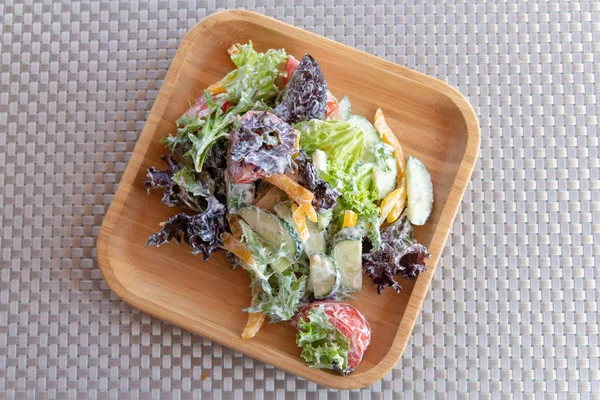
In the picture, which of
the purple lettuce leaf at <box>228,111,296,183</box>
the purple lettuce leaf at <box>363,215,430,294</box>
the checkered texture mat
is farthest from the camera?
the checkered texture mat

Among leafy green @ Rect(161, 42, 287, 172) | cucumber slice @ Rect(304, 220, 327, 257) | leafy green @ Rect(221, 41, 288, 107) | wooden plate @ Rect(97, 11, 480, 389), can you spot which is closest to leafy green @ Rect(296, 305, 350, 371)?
wooden plate @ Rect(97, 11, 480, 389)

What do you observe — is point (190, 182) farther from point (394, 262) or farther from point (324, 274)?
point (394, 262)

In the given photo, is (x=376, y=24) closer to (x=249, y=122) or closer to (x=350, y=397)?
(x=249, y=122)

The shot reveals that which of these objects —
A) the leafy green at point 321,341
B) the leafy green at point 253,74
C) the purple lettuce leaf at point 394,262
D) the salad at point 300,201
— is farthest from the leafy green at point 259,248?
the leafy green at point 253,74

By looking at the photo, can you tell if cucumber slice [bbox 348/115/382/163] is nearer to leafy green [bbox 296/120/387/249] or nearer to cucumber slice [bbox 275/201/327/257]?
leafy green [bbox 296/120/387/249]

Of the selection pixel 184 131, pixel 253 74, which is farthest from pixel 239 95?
pixel 184 131

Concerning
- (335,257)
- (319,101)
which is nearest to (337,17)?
(319,101)
